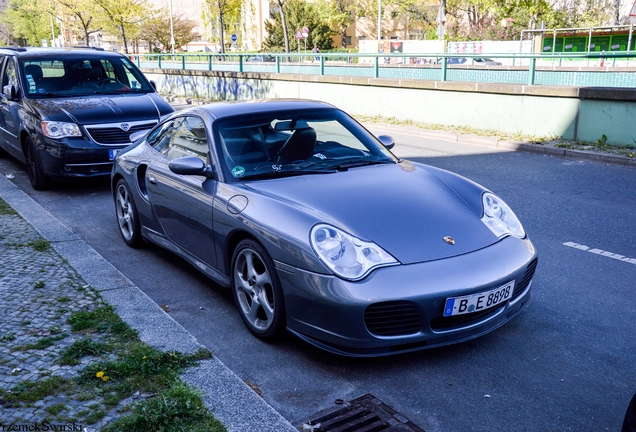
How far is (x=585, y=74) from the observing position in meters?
12.4

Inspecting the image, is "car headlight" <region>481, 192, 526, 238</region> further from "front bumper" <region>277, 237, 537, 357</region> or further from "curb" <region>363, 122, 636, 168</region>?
"curb" <region>363, 122, 636, 168</region>

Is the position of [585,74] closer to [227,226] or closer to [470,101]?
[470,101]

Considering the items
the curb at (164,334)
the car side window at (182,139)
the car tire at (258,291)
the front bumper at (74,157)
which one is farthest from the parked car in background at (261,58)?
the car tire at (258,291)

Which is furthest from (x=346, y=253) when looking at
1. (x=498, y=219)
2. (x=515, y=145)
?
(x=515, y=145)

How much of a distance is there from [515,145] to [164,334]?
964cm

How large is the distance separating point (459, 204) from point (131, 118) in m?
5.74

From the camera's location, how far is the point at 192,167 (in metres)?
4.54

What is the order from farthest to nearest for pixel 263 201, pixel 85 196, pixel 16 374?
pixel 85 196, pixel 263 201, pixel 16 374

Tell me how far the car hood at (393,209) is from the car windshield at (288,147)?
18cm

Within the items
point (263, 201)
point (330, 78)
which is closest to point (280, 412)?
point (263, 201)

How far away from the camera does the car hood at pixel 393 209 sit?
3719mm

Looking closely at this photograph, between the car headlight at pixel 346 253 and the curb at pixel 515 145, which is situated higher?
the car headlight at pixel 346 253

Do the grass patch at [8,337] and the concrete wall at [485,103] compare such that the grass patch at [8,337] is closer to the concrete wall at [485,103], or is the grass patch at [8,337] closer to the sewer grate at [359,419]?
the sewer grate at [359,419]

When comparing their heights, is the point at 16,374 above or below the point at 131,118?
below
